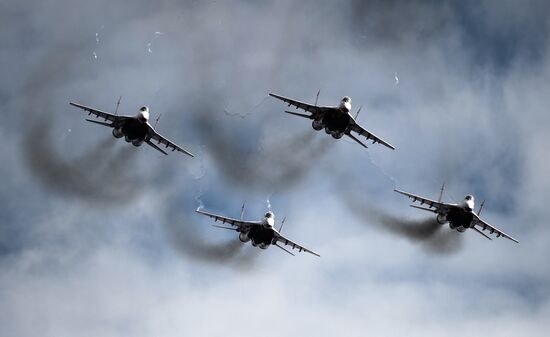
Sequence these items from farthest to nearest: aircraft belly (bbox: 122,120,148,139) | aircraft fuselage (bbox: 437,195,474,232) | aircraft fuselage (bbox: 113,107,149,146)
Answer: aircraft fuselage (bbox: 437,195,474,232) < aircraft belly (bbox: 122,120,148,139) < aircraft fuselage (bbox: 113,107,149,146)

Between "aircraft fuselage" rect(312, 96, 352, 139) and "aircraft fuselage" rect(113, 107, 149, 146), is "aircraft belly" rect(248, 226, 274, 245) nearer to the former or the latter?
"aircraft fuselage" rect(312, 96, 352, 139)

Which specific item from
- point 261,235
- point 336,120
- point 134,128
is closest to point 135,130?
point 134,128

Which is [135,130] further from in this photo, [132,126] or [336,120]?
[336,120]

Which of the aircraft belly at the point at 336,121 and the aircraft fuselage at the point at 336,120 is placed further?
the aircraft belly at the point at 336,121

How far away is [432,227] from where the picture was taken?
12506cm

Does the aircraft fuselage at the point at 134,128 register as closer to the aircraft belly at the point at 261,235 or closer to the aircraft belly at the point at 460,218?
the aircraft belly at the point at 261,235

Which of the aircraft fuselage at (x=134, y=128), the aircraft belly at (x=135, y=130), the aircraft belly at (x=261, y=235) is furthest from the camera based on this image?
the aircraft belly at (x=261, y=235)

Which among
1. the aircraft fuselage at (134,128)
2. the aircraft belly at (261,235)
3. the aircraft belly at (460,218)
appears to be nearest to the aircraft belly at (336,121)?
the aircraft belly at (261,235)

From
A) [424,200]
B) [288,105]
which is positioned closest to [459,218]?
[424,200]

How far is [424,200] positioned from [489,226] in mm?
9964

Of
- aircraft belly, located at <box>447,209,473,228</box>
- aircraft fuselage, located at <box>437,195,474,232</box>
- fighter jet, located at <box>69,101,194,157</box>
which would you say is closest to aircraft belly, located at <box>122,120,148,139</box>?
fighter jet, located at <box>69,101,194,157</box>

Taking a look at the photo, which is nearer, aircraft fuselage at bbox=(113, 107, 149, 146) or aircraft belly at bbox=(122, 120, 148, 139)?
aircraft fuselage at bbox=(113, 107, 149, 146)

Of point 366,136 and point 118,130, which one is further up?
point 366,136

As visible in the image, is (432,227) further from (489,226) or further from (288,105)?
(288,105)
